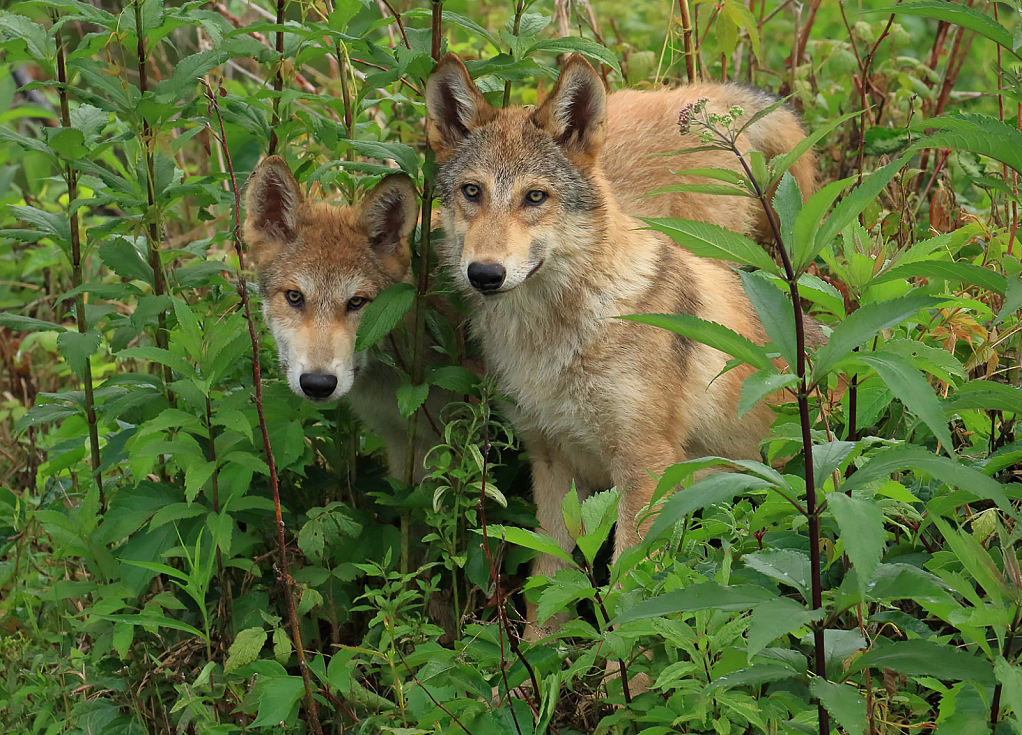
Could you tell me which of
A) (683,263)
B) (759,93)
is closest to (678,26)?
(759,93)

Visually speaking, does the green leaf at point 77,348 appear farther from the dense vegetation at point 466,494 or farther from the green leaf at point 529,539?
the green leaf at point 529,539

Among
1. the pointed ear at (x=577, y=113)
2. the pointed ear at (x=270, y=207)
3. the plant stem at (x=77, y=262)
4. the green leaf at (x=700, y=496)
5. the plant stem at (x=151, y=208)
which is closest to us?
the green leaf at (x=700, y=496)

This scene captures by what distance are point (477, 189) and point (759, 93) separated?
2.37m

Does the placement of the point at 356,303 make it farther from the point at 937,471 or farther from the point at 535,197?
the point at 937,471

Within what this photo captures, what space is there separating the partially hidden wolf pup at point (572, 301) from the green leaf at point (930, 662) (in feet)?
5.08

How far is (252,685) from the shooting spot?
123 inches

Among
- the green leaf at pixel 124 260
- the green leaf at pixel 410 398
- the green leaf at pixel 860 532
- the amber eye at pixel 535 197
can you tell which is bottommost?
the green leaf at pixel 410 398

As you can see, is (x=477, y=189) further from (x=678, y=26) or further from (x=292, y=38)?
(x=678, y=26)

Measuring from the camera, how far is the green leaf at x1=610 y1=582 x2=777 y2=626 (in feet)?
6.16

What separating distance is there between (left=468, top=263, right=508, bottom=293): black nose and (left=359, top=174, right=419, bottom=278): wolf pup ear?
2.07ft

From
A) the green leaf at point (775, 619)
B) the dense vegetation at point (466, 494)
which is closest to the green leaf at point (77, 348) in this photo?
the dense vegetation at point (466, 494)

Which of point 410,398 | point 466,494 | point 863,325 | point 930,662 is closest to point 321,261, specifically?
point 410,398

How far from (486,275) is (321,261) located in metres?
0.98

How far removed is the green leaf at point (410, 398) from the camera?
3.41 metres
